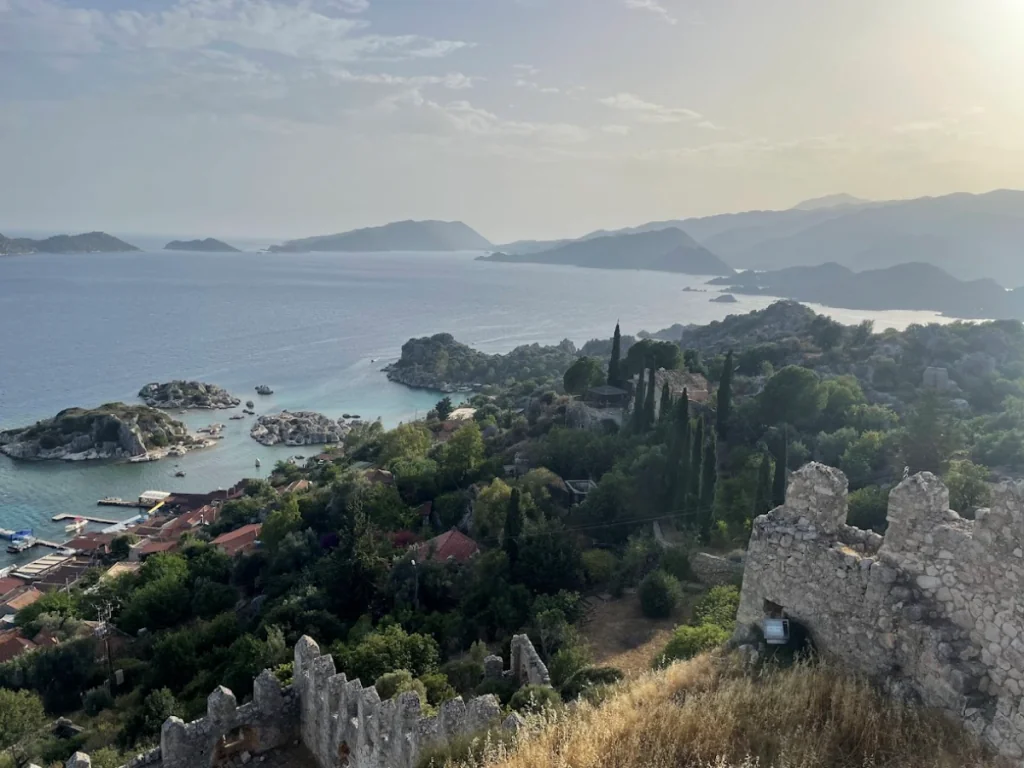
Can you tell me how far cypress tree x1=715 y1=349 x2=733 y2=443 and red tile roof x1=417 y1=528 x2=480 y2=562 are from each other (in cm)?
1630

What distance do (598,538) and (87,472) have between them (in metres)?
55.1

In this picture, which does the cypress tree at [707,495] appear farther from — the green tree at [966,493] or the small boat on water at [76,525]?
the small boat on water at [76,525]

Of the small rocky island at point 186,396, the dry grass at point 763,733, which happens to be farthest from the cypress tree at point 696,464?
the small rocky island at point 186,396

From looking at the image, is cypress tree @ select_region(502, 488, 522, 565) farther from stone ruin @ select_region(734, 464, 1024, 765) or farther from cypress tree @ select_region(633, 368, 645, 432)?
Result: stone ruin @ select_region(734, 464, 1024, 765)

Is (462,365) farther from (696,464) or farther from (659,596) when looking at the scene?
(659,596)

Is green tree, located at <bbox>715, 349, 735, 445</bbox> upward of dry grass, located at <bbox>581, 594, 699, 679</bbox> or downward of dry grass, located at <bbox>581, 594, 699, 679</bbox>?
upward

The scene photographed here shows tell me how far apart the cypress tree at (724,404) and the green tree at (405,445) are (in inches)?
687

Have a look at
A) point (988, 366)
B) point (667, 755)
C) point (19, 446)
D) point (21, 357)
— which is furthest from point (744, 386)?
point (21, 357)

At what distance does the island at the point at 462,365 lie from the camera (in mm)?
100188

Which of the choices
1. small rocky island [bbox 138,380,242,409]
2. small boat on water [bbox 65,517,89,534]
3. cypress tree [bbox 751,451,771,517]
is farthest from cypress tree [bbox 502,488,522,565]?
small rocky island [bbox 138,380,242,409]

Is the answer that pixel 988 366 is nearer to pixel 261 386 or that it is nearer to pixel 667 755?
pixel 667 755

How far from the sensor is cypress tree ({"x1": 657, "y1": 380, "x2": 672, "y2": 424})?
36503mm

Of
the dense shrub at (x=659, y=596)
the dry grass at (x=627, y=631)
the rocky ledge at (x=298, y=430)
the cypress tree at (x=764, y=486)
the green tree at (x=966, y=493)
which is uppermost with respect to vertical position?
the green tree at (x=966, y=493)

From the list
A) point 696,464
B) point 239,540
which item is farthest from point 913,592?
point 239,540
